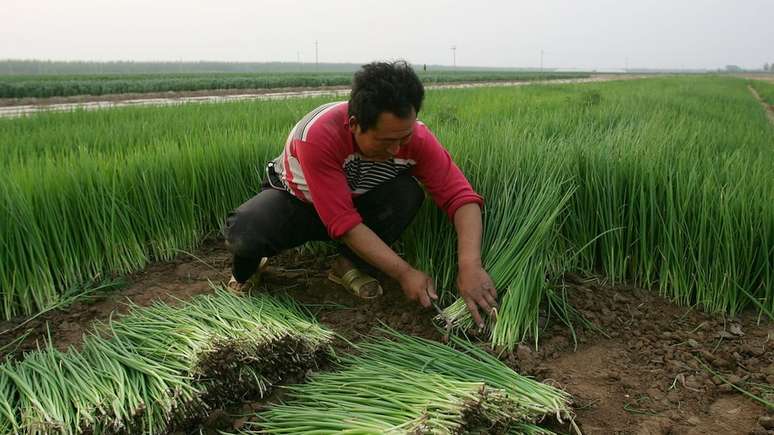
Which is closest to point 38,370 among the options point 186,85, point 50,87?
point 50,87

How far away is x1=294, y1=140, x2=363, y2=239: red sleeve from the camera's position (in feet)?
6.32

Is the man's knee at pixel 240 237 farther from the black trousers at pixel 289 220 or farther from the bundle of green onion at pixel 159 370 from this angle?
the bundle of green onion at pixel 159 370

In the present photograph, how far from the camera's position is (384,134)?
1.79 meters

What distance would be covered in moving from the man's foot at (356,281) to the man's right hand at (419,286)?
392 mm

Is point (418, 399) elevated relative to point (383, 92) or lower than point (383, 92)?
lower

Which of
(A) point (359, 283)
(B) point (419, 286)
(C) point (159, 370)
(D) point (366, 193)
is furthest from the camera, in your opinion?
(D) point (366, 193)

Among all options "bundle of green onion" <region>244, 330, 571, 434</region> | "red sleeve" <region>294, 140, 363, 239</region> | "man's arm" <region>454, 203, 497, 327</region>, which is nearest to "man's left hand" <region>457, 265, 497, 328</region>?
"man's arm" <region>454, 203, 497, 327</region>

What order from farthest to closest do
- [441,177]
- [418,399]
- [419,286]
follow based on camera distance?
[441,177]
[419,286]
[418,399]

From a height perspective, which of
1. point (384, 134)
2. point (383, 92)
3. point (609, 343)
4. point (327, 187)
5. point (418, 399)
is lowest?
point (609, 343)

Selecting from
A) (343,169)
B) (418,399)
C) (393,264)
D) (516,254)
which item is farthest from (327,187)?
(418,399)

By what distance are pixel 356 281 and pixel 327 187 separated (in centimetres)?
49

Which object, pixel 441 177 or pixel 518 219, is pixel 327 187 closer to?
pixel 441 177

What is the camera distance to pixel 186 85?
1983 cm

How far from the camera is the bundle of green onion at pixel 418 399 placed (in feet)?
4.21
